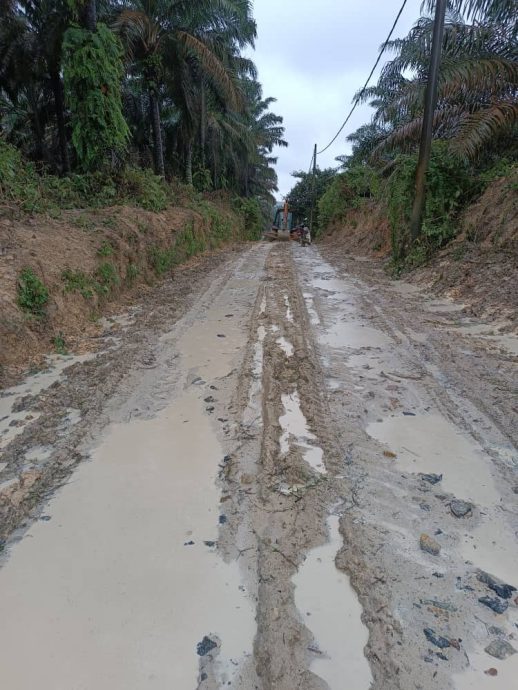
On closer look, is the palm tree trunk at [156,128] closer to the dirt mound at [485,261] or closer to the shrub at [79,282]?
the shrub at [79,282]

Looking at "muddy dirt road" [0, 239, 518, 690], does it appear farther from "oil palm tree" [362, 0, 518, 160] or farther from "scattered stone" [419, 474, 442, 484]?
"oil palm tree" [362, 0, 518, 160]

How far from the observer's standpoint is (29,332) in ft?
17.3

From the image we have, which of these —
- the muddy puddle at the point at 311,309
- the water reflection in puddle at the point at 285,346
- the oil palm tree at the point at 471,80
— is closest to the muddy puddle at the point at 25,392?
the water reflection in puddle at the point at 285,346

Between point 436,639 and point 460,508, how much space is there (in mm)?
973

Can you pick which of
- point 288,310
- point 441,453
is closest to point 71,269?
point 288,310

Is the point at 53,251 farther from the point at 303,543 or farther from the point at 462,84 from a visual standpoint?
the point at 462,84

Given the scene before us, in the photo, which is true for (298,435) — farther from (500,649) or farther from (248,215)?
(248,215)

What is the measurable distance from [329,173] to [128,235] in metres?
33.7

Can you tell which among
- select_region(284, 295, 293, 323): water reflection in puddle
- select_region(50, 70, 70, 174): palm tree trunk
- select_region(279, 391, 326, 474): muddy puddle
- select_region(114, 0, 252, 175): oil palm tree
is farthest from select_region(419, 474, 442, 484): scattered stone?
select_region(50, 70, 70, 174): palm tree trunk

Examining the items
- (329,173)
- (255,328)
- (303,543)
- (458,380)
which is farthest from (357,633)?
(329,173)

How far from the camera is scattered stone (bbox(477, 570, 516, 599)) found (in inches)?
85.8

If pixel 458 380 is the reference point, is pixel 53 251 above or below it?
above

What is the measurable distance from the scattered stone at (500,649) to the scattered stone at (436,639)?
0.17 meters

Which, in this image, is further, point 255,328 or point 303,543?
point 255,328
